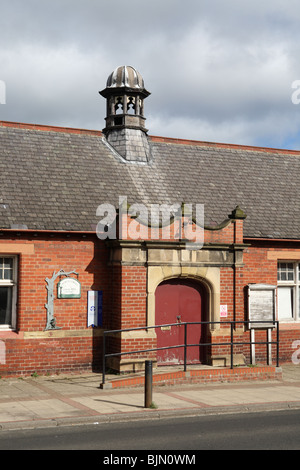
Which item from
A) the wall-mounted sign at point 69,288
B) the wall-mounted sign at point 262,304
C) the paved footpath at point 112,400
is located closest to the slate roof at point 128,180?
the wall-mounted sign at point 69,288

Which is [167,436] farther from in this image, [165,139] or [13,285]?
[165,139]

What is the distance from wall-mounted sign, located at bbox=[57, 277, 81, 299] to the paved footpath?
6.56 ft

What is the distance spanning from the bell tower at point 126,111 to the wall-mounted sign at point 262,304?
545cm

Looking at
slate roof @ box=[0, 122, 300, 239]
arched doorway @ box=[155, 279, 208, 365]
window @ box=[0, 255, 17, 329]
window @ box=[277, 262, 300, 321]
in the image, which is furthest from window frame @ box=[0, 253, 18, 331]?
window @ box=[277, 262, 300, 321]

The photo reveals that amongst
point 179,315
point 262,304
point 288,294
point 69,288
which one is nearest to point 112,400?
point 69,288

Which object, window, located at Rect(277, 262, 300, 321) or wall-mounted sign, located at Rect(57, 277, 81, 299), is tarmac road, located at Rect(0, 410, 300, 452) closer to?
wall-mounted sign, located at Rect(57, 277, 81, 299)

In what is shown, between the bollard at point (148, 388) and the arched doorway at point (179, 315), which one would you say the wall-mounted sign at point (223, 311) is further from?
the bollard at point (148, 388)

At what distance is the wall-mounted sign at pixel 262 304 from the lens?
643 inches

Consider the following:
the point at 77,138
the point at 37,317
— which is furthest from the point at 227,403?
the point at 77,138

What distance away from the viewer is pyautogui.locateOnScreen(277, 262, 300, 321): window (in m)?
17.3

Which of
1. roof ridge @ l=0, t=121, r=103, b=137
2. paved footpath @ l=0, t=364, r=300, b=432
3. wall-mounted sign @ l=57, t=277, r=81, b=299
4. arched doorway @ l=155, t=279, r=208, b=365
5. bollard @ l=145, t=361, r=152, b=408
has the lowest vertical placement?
paved footpath @ l=0, t=364, r=300, b=432

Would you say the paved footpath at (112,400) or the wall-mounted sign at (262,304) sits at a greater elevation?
the wall-mounted sign at (262,304)

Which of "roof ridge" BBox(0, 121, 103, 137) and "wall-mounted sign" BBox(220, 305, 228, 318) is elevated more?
"roof ridge" BBox(0, 121, 103, 137)
